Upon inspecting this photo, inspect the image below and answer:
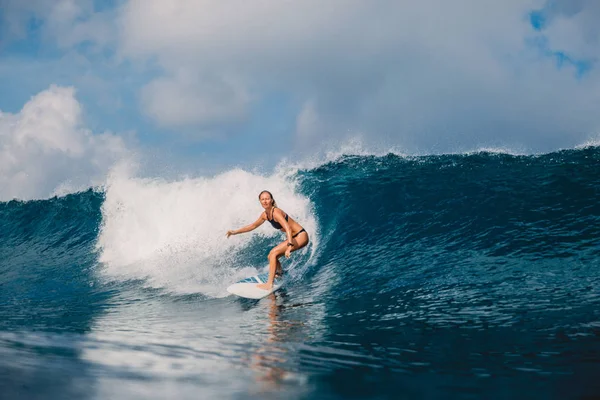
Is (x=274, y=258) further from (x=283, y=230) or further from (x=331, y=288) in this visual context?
(x=331, y=288)

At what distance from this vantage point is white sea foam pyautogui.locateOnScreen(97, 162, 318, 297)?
1024 centimetres

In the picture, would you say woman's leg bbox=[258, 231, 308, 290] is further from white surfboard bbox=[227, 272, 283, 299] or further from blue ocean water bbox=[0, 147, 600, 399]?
blue ocean water bbox=[0, 147, 600, 399]

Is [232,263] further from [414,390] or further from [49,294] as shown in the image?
[414,390]

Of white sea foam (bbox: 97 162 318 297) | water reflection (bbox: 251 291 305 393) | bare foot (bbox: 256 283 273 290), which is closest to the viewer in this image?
water reflection (bbox: 251 291 305 393)

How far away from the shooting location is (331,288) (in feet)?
23.9

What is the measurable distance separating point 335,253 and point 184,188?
6.41 m

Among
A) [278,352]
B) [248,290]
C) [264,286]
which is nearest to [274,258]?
[264,286]

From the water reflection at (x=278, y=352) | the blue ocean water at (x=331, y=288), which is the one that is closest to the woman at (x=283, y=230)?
the blue ocean water at (x=331, y=288)

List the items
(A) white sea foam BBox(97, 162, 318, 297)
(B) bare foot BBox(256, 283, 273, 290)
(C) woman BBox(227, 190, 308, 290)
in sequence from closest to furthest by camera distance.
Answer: (B) bare foot BBox(256, 283, 273, 290)
(C) woman BBox(227, 190, 308, 290)
(A) white sea foam BBox(97, 162, 318, 297)

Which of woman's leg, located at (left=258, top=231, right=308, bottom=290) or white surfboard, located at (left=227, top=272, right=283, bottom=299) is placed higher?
woman's leg, located at (left=258, top=231, right=308, bottom=290)

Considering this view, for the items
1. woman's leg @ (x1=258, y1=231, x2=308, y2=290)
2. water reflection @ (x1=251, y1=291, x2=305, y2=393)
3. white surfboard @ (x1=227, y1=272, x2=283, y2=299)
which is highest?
woman's leg @ (x1=258, y1=231, x2=308, y2=290)

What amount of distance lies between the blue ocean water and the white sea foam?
0.06 m

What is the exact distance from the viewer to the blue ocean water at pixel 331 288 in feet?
9.60

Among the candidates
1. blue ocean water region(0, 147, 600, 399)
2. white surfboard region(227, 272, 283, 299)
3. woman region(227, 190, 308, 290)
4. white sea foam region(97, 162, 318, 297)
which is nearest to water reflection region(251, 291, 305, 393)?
blue ocean water region(0, 147, 600, 399)
